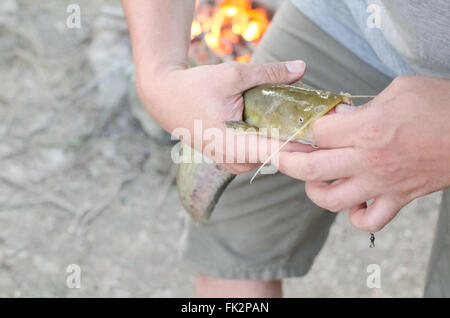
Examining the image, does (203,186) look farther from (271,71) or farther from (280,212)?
(271,71)

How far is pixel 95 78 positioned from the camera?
3.78 metres

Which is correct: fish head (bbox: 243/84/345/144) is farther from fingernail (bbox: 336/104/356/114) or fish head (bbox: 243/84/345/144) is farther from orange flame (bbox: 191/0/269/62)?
orange flame (bbox: 191/0/269/62)

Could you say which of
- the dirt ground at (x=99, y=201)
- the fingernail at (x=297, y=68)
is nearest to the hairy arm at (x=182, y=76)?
the fingernail at (x=297, y=68)

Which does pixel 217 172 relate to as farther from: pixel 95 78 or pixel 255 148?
pixel 95 78

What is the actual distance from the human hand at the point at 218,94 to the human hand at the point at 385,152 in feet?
0.50

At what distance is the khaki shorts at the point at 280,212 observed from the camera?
1710 millimetres

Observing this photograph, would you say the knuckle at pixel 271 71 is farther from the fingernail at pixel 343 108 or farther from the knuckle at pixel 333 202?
the knuckle at pixel 333 202

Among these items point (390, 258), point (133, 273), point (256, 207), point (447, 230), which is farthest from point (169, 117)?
point (390, 258)

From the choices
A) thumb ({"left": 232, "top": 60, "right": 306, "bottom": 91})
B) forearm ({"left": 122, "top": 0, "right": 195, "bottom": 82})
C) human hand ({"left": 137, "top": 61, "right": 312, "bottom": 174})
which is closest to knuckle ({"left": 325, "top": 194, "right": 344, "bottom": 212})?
human hand ({"left": 137, "top": 61, "right": 312, "bottom": 174})

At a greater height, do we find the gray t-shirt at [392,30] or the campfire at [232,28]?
the campfire at [232,28]

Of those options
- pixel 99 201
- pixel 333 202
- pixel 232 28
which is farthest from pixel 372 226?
pixel 232 28

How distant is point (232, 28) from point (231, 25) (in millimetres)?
21

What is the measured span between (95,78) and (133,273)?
1.58 m

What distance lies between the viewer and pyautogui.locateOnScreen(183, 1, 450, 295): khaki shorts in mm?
1710
